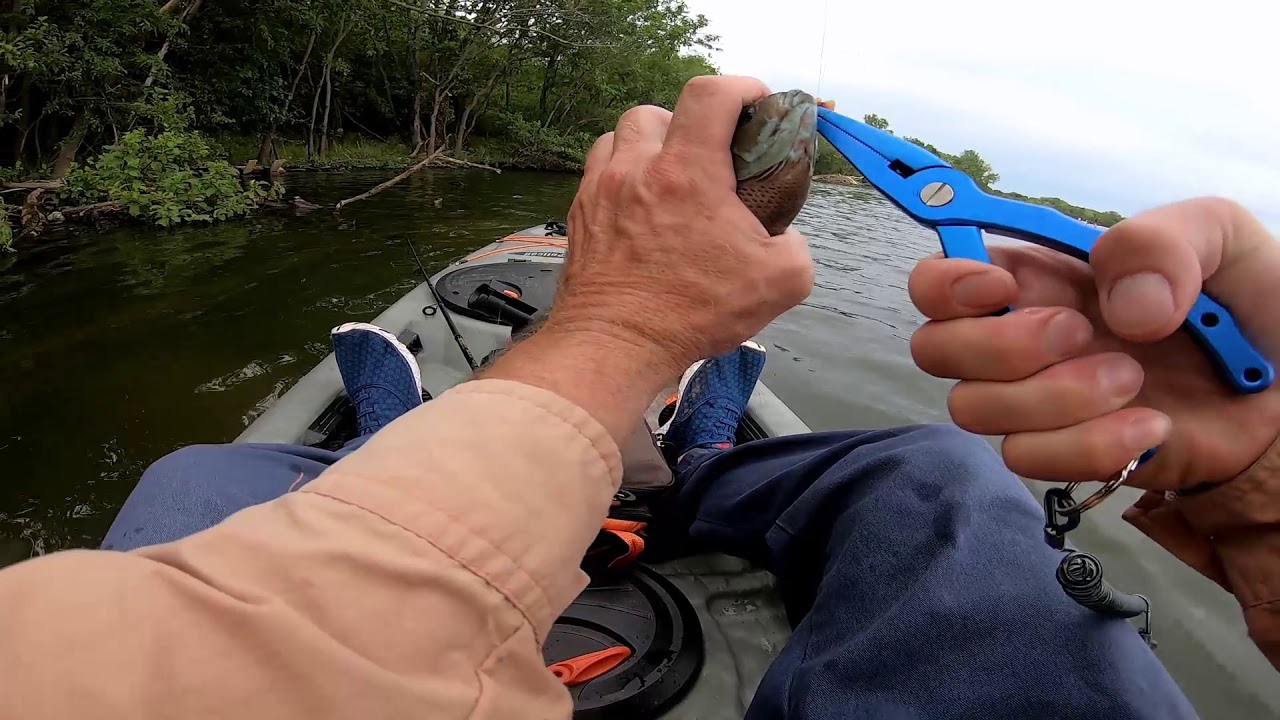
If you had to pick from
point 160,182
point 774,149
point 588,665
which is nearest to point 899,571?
point 588,665

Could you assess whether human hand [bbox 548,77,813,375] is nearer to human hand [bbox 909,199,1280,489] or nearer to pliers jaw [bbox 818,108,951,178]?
pliers jaw [bbox 818,108,951,178]

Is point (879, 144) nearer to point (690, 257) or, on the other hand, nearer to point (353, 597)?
point (690, 257)

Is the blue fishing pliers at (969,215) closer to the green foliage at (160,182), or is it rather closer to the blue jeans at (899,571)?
the blue jeans at (899,571)

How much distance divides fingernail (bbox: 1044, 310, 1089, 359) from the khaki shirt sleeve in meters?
0.61

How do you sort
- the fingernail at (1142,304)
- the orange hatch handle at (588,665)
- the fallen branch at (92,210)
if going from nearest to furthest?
the fingernail at (1142,304) → the orange hatch handle at (588,665) → the fallen branch at (92,210)

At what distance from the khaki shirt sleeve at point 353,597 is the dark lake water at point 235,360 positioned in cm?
357

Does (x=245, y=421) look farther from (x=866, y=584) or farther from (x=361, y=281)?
(x=866, y=584)

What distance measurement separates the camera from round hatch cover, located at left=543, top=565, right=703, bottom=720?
1.67 m

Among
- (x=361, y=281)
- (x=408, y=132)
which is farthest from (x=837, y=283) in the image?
(x=408, y=132)

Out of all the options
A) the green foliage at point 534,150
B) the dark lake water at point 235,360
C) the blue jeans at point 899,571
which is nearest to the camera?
the blue jeans at point 899,571

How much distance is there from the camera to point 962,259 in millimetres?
898

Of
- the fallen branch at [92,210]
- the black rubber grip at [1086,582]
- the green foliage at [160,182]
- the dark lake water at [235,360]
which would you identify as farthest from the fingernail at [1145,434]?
the fallen branch at [92,210]

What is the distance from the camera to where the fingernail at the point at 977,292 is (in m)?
0.86

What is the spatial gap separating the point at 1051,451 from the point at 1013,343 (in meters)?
0.14
